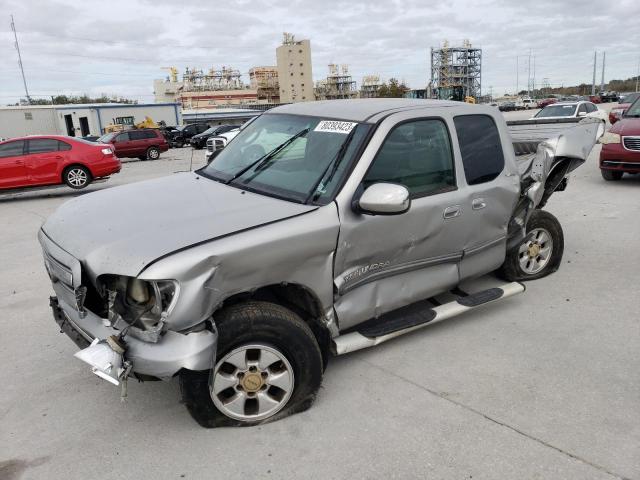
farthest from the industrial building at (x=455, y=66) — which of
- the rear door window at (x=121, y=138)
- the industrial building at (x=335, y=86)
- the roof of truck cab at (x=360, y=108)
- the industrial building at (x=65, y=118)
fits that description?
the roof of truck cab at (x=360, y=108)

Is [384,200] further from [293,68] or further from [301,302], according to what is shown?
[293,68]

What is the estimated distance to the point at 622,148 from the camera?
33.2 feet

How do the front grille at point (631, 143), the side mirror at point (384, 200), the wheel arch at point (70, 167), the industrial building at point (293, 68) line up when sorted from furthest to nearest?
the industrial building at point (293, 68)
the wheel arch at point (70, 167)
the front grille at point (631, 143)
the side mirror at point (384, 200)

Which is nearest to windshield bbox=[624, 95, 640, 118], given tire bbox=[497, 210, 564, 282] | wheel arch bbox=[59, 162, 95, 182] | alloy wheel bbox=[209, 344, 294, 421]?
tire bbox=[497, 210, 564, 282]

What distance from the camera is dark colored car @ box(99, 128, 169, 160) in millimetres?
25688

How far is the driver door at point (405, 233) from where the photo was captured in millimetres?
3400

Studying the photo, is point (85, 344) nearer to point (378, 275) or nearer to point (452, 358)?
point (378, 275)

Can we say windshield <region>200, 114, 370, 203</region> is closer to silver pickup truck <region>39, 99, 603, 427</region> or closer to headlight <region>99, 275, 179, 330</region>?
silver pickup truck <region>39, 99, 603, 427</region>

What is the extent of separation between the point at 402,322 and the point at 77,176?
11926mm

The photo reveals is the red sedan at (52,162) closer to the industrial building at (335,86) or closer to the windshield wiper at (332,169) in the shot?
the windshield wiper at (332,169)

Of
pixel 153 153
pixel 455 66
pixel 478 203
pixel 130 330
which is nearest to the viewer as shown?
pixel 130 330

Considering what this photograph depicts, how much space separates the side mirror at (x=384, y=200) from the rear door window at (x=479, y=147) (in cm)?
110

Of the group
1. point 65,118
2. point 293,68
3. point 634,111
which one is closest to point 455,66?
point 293,68

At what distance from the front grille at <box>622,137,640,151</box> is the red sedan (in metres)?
11.8
